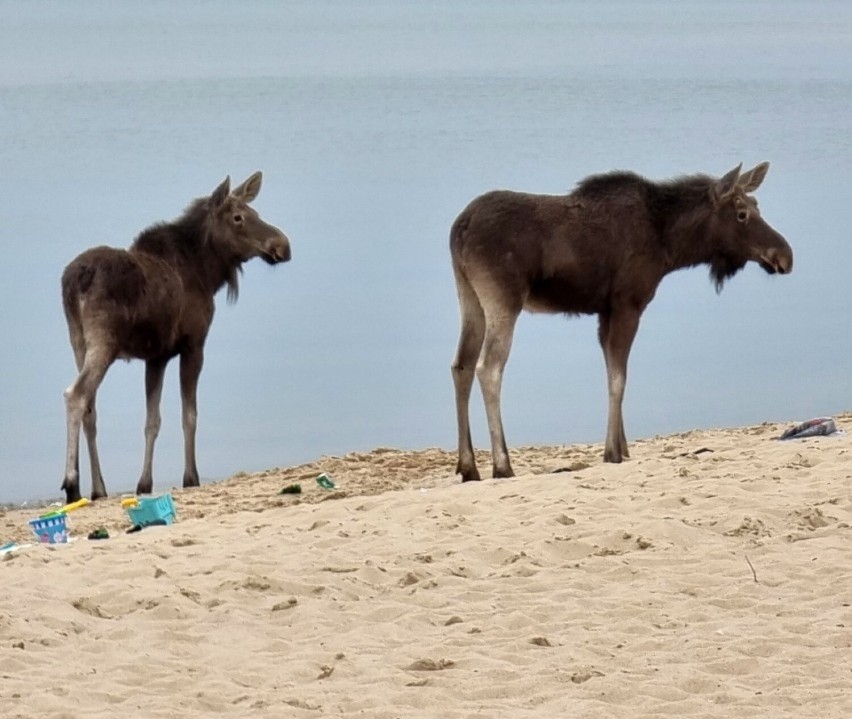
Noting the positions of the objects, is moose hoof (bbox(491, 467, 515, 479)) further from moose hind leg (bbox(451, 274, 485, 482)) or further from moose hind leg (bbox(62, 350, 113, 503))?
moose hind leg (bbox(62, 350, 113, 503))

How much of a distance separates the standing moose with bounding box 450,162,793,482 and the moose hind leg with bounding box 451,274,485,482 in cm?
1

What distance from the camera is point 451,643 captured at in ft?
33.3

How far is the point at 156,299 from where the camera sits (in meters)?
17.0

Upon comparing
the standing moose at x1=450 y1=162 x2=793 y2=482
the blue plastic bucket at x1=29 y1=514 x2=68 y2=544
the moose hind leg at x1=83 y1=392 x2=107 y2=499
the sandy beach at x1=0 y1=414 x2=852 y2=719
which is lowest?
the sandy beach at x1=0 y1=414 x2=852 y2=719

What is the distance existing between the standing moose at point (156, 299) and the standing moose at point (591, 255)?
122 inches

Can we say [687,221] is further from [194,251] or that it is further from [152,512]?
[152,512]

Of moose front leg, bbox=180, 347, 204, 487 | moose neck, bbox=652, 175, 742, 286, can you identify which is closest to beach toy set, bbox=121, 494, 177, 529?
moose front leg, bbox=180, 347, 204, 487

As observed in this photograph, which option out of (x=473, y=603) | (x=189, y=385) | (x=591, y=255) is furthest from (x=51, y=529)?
(x=591, y=255)

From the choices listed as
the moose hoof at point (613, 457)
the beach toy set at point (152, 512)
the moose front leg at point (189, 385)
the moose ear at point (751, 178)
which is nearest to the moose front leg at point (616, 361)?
the moose hoof at point (613, 457)

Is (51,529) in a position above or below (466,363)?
below

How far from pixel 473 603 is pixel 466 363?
4768 millimetres

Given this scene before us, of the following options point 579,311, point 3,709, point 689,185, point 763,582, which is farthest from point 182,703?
point 689,185

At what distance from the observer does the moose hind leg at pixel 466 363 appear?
15273 millimetres

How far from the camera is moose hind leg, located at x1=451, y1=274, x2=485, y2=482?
15273 millimetres
